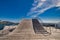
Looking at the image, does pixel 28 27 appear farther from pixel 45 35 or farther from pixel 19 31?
pixel 45 35

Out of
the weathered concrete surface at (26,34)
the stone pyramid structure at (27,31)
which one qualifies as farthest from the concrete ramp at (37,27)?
the weathered concrete surface at (26,34)

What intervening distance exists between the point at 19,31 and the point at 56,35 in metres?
1.14

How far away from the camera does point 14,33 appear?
164 inches

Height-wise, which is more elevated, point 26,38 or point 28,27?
point 28,27

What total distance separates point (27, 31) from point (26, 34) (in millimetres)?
97

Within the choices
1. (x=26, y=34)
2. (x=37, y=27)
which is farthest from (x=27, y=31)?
(x=37, y=27)

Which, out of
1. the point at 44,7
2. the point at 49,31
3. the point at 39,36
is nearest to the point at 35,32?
the point at 39,36

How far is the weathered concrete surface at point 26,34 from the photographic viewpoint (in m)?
4.10

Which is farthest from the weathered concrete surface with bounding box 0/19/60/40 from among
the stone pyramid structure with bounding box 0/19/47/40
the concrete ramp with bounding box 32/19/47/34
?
the concrete ramp with bounding box 32/19/47/34

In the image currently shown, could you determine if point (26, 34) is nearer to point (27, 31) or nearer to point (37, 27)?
point (27, 31)

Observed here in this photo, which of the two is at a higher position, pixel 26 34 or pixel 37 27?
pixel 37 27

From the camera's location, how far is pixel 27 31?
4.15 m

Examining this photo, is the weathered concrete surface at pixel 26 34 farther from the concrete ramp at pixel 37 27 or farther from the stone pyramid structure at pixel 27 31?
the concrete ramp at pixel 37 27

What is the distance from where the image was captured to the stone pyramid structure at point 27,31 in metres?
4.11
